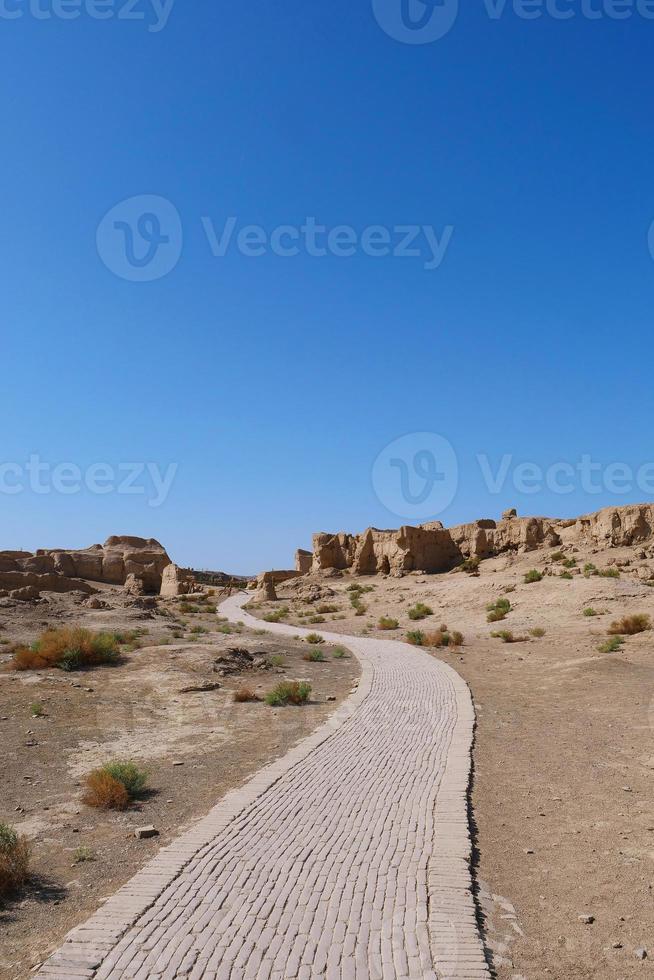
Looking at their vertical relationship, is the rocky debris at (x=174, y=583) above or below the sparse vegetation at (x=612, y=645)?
above

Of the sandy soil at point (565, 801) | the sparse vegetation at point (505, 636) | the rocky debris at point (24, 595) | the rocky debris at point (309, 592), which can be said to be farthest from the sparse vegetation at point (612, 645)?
the rocky debris at point (309, 592)

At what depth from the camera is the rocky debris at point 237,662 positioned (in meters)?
16.7

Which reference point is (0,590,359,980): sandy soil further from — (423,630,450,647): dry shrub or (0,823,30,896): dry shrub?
(423,630,450,647): dry shrub

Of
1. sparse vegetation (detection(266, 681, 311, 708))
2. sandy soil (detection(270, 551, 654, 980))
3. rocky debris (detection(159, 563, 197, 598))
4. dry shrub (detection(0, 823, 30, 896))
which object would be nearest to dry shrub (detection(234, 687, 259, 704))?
sparse vegetation (detection(266, 681, 311, 708))

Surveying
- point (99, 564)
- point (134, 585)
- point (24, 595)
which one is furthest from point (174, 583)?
point (24, 595)

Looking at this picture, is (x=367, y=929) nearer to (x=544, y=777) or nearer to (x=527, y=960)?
(x=527, y=960)

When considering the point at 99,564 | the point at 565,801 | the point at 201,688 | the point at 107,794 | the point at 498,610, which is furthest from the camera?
the point at 99,564

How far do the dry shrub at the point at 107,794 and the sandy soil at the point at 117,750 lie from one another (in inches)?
4.8

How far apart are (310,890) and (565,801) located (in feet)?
12.9

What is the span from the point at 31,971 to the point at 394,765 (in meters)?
5.55

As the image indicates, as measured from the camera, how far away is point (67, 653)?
1653 cm

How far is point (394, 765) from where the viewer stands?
898 cm

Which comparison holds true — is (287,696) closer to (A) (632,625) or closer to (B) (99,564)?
(A) (632,625)

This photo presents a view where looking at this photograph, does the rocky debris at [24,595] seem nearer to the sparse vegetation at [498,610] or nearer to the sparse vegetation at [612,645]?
the sparse vegetation at [498,610]
